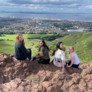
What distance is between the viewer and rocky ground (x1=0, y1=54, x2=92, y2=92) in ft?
57.5

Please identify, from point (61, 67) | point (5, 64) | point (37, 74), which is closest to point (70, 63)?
point (61, 67)

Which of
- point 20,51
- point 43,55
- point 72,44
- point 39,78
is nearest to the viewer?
point 39,78

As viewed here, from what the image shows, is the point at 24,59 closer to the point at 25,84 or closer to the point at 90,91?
the point at 25,84

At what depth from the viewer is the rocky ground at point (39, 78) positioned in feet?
57.5

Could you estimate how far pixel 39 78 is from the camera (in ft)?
61.8

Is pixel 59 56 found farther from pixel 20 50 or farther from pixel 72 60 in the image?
pixel 20 50

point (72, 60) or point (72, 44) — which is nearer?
point (72, 60)

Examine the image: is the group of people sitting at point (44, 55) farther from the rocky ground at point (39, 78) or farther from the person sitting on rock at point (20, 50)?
the rocky ground at point (39, 78)

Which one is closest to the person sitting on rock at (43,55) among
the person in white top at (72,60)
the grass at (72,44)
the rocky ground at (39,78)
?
the rocky ground at (39,78)

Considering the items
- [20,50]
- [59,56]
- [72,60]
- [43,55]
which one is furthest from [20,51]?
[72,60]

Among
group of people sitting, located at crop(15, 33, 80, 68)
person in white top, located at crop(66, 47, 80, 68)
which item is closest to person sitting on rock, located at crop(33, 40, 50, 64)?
group of people sitting, located at crop(15, 33, 80, 68)

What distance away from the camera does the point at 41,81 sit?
18.5 meters

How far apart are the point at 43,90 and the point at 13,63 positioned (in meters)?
3.51

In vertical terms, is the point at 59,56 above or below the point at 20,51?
below
